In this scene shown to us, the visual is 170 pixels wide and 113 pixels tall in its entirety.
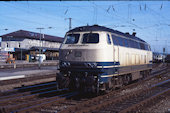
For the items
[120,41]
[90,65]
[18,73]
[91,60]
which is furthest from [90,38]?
[18,73]

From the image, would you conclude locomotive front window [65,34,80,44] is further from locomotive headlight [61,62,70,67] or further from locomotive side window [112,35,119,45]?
locomotive side window [112,35,119,45]

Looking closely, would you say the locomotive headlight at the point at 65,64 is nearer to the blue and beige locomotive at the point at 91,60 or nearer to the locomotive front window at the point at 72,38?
the blue and beige locomotive at the point at 91,60

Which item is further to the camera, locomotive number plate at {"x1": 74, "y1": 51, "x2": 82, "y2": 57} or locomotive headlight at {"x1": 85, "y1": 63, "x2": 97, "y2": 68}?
locomotive number plate at {"x1": 74, "y1": 51, "x2": 82, "y2": 57}

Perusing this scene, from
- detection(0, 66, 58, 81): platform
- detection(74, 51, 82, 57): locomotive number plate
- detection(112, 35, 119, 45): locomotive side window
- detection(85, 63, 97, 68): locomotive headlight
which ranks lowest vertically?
detection(0, 66, 58, 81): platform

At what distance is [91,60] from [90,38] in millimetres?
Result: 1401

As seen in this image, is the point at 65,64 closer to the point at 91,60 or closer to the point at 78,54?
the point at 78,54

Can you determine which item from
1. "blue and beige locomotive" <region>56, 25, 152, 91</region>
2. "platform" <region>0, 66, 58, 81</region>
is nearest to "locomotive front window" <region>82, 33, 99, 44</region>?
"blue and beige locomotive" <region>56, 25, 152, 91</region>

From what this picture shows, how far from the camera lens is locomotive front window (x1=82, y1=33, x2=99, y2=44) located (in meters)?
11.0

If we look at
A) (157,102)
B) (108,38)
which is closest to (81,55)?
(108,38)

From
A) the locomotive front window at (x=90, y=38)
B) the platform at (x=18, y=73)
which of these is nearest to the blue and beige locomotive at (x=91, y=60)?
the locomotive front window at (x=90, y=38)

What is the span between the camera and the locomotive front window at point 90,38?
36.1ft

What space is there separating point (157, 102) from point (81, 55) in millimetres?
4550

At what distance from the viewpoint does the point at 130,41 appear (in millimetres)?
14531

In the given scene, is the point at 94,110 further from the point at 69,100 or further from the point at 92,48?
the point at 92,48
